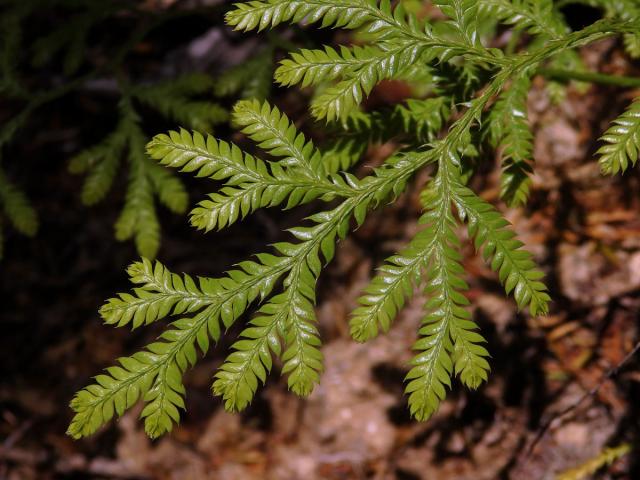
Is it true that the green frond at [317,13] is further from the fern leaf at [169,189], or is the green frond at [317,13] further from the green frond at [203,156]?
the fern leaf at [169,189]

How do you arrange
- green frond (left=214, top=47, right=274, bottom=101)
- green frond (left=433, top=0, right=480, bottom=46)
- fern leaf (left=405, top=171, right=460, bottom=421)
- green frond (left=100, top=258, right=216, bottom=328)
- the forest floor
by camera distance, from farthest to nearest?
green frond (left=214, top=47, right=274, bottom=101), the forest floor, green frond (left=433, top=0, right=480, bottom=46), green frond (left=100, top=258, right=216, bottom=328), fern leaf (left=405, top=171, right=460, bottom=421)

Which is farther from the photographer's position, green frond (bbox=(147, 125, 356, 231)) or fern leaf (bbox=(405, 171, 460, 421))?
green frond (bbox=(147, 125, 356, 231))

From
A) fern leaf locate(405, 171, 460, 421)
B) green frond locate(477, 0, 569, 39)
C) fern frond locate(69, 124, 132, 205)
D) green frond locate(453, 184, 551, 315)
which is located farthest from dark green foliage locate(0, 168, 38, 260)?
green frond locate(477, 0, 569, 39)

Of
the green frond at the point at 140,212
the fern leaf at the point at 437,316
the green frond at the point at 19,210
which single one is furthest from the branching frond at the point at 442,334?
the green frond at the point at 19,210

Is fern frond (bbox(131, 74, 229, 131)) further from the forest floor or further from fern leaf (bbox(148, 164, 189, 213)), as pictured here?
the forest floor

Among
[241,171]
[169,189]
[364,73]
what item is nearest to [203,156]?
[241,171]

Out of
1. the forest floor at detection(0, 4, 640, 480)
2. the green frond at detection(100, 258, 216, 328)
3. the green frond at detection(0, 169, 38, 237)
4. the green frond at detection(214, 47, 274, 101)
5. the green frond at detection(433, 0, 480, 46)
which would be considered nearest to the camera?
the green frond at detection(100, 258, 216, 328)

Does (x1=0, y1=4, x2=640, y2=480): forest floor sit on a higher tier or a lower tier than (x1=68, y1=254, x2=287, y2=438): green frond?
lower

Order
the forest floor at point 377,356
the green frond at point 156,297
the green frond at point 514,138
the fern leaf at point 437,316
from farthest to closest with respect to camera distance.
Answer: the forest floor at point 377,356 → the green frond at point 514,138 → the green frond at point 156,297 → the fern leaf at point 437,316

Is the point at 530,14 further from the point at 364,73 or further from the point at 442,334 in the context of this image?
the point at 442,334
